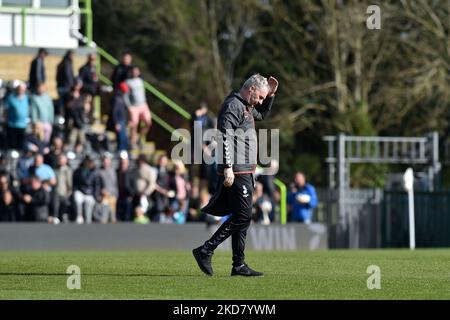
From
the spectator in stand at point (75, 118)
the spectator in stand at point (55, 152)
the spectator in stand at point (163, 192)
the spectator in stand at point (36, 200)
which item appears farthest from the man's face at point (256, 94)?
the spectator in stand at point (75, 118)

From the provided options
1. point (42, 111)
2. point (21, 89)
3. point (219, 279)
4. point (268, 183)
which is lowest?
point (219, 279)

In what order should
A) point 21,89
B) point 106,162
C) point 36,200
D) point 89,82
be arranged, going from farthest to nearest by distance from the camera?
point 89,82, point 21,89, point 106,162, point 36,200

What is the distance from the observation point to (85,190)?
28.4 m

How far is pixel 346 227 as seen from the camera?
34.1 meters

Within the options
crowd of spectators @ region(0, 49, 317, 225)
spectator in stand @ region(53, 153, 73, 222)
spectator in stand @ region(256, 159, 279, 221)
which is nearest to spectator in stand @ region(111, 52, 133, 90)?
crowd of spectators @ region(0, 49, 317, 225)

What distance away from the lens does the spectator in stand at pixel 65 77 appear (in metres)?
31.4

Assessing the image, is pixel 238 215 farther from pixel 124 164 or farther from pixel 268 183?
pixel 268 183

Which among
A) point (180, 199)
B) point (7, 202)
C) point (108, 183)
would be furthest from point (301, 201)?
point (7, 202)

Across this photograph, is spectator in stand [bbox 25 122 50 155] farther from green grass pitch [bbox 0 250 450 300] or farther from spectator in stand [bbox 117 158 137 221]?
green grass pitch [bbox 0 250 450 300]

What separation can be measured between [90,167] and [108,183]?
0.55 meters

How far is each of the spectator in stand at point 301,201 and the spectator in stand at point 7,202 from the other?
20.9 feet

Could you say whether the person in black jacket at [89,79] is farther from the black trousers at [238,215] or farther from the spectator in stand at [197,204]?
the black trousers at [238,215]

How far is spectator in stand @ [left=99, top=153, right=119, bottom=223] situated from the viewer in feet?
93.7
